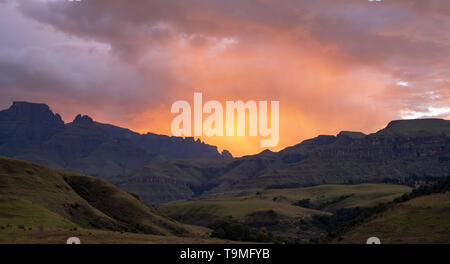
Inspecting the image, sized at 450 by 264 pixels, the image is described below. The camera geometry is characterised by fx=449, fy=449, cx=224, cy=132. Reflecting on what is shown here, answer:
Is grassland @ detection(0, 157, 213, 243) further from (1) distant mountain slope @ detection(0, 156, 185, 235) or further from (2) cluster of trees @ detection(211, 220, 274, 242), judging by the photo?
(2) cluster of trees @ detection(211, 220, 274, 242)

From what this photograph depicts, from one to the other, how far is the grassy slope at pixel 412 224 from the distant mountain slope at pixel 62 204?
196ft

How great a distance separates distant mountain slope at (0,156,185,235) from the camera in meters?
88.1

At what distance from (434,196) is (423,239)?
34828mm

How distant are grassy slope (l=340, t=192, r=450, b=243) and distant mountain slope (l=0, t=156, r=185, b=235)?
59.8 m

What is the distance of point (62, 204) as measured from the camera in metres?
118

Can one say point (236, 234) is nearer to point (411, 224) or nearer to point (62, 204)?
point (62, 204)

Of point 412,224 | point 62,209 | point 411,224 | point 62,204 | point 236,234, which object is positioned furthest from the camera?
point 236,234

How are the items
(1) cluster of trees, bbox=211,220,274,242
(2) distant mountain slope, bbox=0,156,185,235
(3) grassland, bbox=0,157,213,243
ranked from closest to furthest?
(3) grassland, bbox=0,157,213,243 → (2) distant mountain slope, bbox=0,156,185,235 → (1) cluster of trees, bbox=211,220,274,242

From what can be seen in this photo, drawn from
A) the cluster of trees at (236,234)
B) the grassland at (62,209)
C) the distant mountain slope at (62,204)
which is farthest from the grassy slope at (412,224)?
the distant mountain slope at (62,204)

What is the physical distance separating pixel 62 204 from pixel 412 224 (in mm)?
85103

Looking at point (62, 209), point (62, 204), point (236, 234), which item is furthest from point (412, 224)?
point (62, 204)

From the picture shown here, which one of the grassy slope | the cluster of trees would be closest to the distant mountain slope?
the cluster of trees
